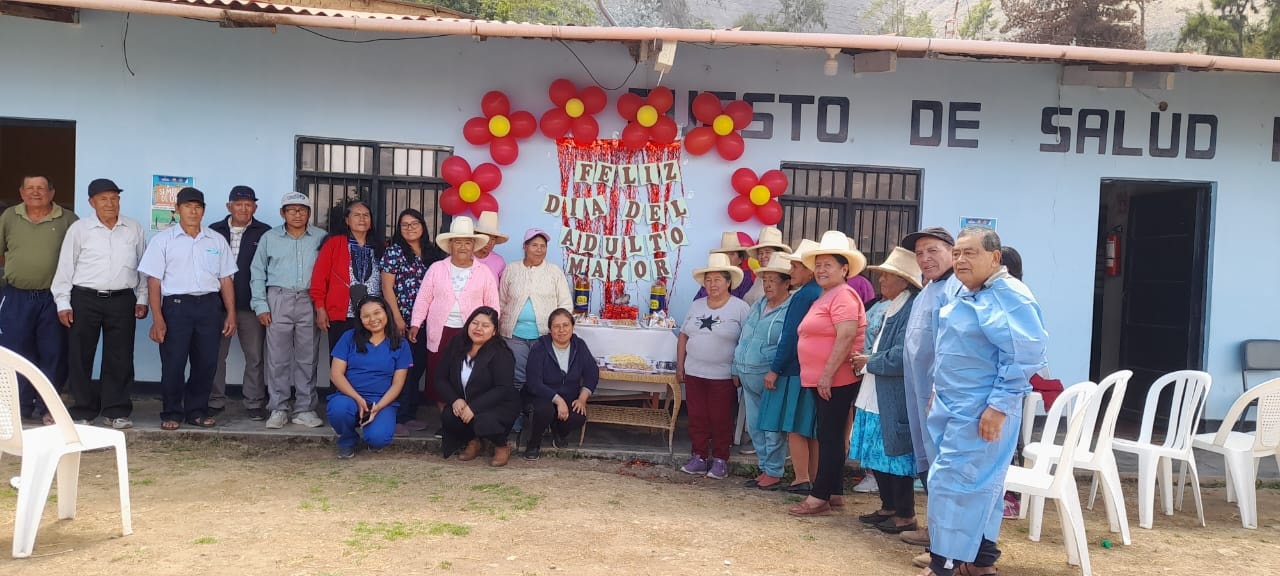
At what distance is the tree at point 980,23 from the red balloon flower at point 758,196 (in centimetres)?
2645

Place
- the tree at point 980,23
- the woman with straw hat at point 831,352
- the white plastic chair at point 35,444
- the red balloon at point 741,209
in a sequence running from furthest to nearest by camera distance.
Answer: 1. the tree at point 980,23
2. the red balloon at point 741,209
3. the woman with straw hat at point 831,352
4. the white plastic chair at point 35,444

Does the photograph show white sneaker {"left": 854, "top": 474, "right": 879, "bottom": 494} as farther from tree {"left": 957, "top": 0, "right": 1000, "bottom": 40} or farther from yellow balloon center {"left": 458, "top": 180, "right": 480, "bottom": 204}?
tree {"left": 957, "top": 0, "right": 1000, "bottom": 40}

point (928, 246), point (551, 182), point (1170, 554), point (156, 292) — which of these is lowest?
point (1170, 554)

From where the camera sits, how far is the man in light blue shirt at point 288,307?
6.48 metres

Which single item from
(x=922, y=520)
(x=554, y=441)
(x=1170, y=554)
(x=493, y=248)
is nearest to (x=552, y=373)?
(x=554, y=441)

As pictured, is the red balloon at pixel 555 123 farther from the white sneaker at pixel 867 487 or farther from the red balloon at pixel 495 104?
the white sneaker at pixel 867 487

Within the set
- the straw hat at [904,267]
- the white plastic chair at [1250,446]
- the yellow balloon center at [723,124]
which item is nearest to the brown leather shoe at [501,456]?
the straw hat at [904,267]

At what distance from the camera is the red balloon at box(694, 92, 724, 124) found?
7156mm

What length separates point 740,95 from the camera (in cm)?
738

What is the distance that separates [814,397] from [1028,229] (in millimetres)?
3334

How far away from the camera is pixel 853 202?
751 cm

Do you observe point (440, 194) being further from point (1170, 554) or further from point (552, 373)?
point (1170, 554)

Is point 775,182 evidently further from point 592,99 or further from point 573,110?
point 573,110

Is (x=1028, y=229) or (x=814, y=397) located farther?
(x=1028, y=229)
